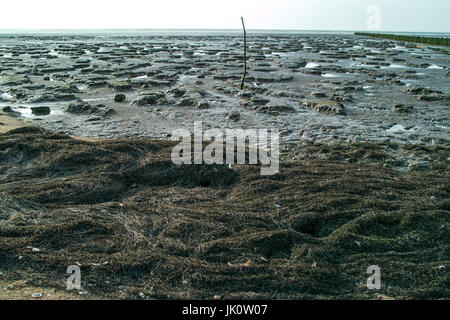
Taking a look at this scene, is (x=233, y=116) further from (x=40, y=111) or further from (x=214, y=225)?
(x=214, y=225)

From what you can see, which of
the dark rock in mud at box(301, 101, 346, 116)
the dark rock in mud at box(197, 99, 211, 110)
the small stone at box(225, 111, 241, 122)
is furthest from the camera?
the dark rock in mud at box(197, 99, 211, 110)

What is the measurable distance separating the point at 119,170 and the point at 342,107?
28.7 ft

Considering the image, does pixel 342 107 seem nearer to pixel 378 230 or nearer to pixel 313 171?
pixel 313 171

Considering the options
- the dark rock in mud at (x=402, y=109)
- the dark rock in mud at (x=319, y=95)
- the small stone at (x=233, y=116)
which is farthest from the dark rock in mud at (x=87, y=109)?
the dark rock in mud at (x=402, y=109)

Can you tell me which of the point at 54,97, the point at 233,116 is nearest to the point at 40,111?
the point at 54,97

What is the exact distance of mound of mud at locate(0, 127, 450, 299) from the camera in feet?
12.0

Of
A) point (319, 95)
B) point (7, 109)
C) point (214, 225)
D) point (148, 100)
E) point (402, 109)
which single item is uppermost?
point (319, 95)

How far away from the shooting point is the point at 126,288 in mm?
3535

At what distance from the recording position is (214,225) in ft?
15.6

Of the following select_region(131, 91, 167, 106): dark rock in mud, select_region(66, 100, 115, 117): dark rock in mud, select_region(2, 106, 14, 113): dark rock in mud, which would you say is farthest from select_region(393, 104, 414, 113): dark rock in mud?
select_region(2, 106, 14, 113): dark rock in mud

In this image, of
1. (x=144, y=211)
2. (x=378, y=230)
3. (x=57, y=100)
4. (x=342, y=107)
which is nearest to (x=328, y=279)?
(x=378, y=230)

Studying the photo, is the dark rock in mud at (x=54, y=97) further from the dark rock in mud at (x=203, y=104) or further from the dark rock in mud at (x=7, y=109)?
the dark rock in mud at (x=203, y=104)

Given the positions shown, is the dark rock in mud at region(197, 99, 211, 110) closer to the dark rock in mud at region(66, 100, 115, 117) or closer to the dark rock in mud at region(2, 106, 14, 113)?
the dark rock in mud at region(66, 100, 115, 117)

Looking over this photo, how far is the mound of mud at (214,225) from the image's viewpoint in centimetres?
367
